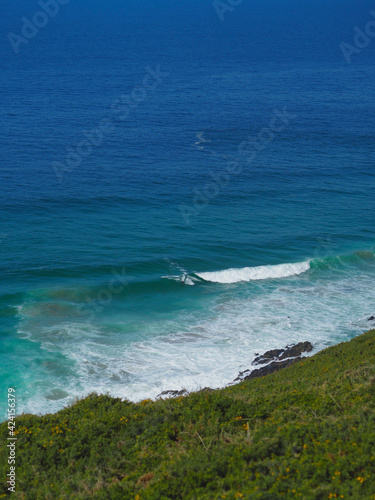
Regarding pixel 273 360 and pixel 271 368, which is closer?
pixel 271 368

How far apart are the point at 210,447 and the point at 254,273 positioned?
105ft

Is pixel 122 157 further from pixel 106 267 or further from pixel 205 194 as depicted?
pixel 106 267

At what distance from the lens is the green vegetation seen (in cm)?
1348

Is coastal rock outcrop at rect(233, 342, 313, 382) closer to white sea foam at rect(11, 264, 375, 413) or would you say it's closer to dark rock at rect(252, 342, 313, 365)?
dark rock at rect(252, 342, 313, 365)

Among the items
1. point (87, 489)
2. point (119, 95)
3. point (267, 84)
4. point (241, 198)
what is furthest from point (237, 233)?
point (267, 84)

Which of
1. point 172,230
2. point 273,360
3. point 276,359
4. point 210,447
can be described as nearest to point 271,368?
point 273,360

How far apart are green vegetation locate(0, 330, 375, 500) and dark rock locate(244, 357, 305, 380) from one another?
9.25 m

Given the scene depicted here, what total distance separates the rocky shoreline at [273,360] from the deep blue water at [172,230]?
1101 millimetres

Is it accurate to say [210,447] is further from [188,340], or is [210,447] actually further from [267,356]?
[188,340]

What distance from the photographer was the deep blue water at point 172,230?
3459 cm

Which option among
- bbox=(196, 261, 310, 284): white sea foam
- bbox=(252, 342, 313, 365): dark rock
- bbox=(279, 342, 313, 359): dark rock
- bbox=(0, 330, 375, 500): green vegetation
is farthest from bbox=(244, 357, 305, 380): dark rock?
bbox=(196, 261, 310, 284): white sea foam

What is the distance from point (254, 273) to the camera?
154ft

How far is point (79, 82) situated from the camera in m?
112

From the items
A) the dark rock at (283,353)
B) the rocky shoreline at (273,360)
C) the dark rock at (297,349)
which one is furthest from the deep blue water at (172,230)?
the dark rock at (297,349)
